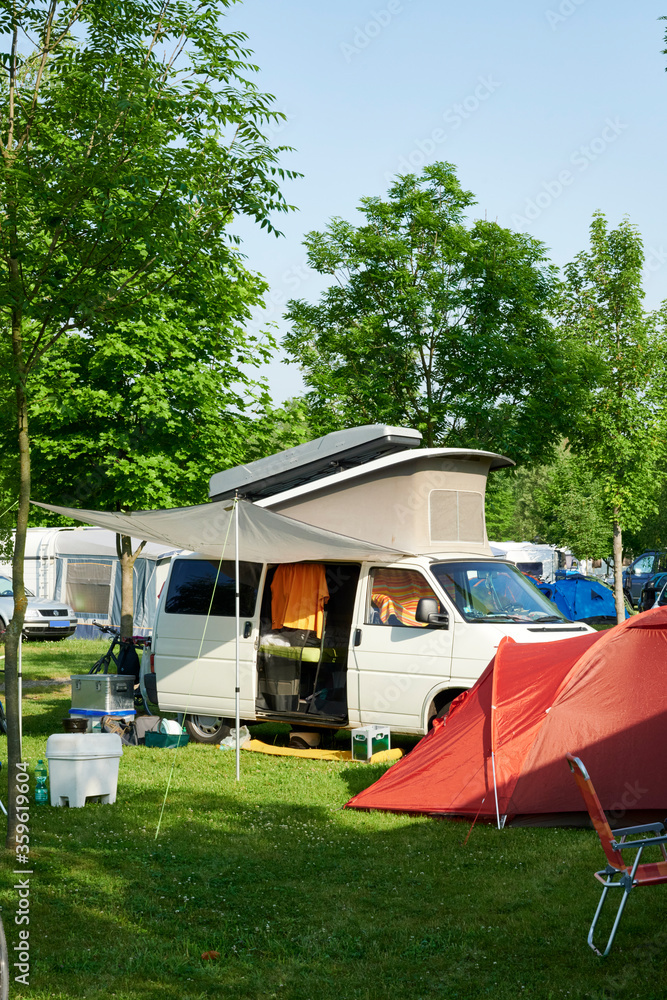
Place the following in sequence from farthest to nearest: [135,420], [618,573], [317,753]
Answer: [618,573], [135,420], [317,753]

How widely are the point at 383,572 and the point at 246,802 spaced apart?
2741 millimetres

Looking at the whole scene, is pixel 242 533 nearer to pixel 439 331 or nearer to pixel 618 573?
pixel 439 331

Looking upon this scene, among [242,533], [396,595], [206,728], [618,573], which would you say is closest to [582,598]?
[618,573]

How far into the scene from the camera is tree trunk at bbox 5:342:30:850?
6621 millimetres

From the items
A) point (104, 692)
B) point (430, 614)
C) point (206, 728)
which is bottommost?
point (206, 728)

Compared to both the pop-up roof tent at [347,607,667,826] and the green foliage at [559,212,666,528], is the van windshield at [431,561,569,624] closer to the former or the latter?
the pop-up roof tent at [347,607,667,826]

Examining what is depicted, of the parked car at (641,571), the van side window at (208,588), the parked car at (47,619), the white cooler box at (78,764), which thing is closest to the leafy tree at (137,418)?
the van side window at (208,588)

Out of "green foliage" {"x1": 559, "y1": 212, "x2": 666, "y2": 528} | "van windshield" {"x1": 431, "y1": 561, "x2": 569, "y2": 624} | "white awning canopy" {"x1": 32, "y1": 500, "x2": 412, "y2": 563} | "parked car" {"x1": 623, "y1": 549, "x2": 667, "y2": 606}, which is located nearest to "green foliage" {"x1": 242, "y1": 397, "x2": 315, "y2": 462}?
"green foliage" {"x1": 559, "y1": 212, "x2": 666, "y2": 528}

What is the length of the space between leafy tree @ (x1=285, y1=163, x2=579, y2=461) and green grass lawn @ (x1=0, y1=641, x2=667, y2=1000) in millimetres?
8389

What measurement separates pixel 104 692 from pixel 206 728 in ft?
4.38

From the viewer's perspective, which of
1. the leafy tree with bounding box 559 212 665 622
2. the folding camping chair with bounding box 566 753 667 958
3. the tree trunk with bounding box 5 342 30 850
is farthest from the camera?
the leafy tree with bounding box 559 212 665 622

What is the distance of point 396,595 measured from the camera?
31.9 ft

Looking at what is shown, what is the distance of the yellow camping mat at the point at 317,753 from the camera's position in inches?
372

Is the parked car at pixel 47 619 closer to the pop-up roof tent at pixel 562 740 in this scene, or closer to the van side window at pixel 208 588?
the van side window at pixel 208 588
